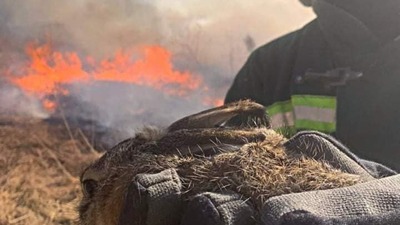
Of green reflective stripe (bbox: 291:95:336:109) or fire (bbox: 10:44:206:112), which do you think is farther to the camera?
fire (bbox: 10:44:206:112)

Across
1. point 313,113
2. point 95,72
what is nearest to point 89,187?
point 313,113

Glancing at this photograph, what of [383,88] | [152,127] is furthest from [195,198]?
[383,88]

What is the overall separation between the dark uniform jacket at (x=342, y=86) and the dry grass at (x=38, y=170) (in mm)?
1024

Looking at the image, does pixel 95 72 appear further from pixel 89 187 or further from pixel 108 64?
pixel 89 187

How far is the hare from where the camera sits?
86 cm

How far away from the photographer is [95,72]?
402 centimetres

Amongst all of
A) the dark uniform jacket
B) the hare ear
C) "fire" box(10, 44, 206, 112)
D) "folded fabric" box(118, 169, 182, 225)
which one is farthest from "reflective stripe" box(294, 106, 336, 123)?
"fire" box(10, 44, 206, 112)

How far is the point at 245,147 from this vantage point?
0.93 m

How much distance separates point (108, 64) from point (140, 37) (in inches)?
9.3

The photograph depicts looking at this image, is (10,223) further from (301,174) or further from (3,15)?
(301,174)

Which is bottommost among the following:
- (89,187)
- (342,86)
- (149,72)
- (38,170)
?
(38,170)

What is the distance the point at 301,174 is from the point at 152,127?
9.8 inches

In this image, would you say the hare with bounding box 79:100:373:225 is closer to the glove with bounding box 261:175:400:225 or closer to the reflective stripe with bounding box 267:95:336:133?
the glove with bounding box 261:175:400:225

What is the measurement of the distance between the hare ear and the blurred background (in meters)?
2.58
